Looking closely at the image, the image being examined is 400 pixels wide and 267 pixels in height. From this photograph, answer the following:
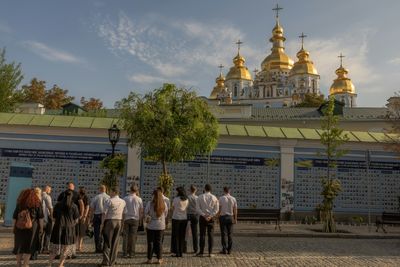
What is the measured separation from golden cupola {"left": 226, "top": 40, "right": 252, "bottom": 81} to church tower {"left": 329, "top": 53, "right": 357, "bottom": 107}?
18906 mm

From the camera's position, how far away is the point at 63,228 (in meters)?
8.86

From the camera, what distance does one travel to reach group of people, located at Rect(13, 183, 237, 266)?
8359mm

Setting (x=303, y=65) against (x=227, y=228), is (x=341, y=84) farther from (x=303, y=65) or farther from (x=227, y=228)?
(x=227, y=228)

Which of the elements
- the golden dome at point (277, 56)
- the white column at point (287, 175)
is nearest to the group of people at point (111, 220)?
the white column at point (287, 175)

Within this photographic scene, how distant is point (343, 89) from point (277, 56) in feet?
55.7

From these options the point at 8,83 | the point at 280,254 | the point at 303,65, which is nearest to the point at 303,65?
the point at 303,65

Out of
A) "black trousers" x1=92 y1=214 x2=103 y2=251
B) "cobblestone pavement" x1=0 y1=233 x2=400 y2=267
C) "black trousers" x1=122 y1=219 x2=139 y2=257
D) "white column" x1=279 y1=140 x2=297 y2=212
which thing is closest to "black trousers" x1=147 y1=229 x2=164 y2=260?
"cobblestone pavement" x1=0 y1=233 x2=400 y2=267

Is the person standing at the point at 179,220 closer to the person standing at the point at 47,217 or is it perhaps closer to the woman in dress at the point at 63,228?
the woman in dress at the point at 63,228

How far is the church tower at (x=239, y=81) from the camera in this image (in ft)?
316

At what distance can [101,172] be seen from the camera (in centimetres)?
1931

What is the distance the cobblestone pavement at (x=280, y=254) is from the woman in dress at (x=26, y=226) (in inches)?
42.2

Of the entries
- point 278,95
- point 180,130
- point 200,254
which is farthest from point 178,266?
point 278,95

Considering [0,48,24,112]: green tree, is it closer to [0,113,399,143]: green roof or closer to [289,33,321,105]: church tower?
[0,113,399,143]: green roof

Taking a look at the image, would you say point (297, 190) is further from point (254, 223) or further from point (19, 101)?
point (19, 101)
